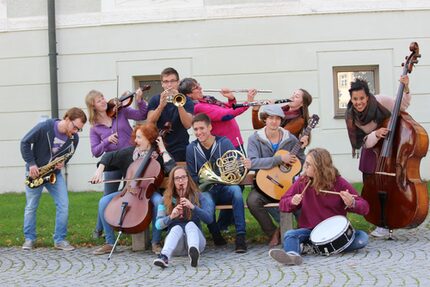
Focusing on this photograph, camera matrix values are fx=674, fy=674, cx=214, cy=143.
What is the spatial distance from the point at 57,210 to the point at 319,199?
2.78 metres

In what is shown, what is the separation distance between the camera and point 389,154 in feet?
21.0

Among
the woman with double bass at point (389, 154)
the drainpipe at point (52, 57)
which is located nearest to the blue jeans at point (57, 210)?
the woman with double bass at point (389, 154)

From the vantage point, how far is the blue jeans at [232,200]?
6.62 meters

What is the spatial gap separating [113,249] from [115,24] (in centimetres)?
555

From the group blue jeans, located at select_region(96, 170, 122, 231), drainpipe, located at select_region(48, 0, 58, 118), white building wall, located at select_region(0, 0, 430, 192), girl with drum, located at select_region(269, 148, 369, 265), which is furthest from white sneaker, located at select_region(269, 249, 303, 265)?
drainpipe, located at select_region(48, 0, 58, 118)

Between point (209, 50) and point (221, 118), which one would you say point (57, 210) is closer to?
point (221, 118)

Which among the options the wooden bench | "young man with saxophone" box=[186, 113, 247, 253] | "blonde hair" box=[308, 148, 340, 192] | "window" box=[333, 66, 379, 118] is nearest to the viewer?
"blonde hair" box=[308, 148, 340, 192]

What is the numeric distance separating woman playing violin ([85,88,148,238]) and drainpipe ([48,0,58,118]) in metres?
3.96

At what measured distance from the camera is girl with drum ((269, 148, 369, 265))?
19.9 feet

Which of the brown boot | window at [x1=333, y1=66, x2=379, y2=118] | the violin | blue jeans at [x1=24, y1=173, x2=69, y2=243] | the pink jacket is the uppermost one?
window at [x1=333, y1=66, x2=379, y2=118]

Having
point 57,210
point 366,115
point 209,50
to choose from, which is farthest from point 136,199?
point 209,50

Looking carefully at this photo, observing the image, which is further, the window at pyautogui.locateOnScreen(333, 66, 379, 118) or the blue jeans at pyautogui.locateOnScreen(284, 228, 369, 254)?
the window at pyautogui.locateOnScreen(333, 66, 379, 118)

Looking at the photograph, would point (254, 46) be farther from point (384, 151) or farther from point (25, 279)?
point (25, 279)

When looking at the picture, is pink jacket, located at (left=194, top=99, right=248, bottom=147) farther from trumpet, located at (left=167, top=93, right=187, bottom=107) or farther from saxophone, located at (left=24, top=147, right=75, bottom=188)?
saxophone, located at (left=24, top=147, right=75, bottom=188)
